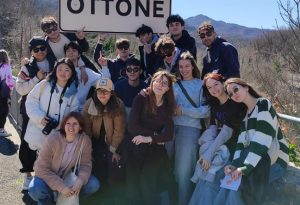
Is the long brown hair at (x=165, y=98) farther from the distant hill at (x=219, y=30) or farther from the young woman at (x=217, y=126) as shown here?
the distant hill at (x=219, y=30)

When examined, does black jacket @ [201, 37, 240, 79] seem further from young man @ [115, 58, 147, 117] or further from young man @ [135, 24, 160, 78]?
young man @ [115, 58, 147, 117]

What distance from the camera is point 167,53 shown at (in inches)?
207

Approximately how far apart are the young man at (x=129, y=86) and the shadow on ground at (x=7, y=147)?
3.40 m

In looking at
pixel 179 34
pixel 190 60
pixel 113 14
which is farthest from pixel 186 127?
pixel 113 14

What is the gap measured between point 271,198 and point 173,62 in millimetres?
1841

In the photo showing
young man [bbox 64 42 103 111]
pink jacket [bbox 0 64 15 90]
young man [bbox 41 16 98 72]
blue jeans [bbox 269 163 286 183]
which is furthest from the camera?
pink jacket [bbox 0 64 15 90]

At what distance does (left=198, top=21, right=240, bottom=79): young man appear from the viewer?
207 inches

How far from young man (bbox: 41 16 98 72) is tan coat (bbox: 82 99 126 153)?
0.83m

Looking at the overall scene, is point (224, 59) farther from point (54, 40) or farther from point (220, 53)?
point (54, 40)

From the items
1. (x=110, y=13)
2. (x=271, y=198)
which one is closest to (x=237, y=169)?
(x=271, y=198)

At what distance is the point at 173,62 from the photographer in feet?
17.6

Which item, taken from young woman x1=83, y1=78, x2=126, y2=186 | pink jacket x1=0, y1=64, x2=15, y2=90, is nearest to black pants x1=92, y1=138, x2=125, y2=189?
young woman x1=83, y1=78, x2=126, y2=186

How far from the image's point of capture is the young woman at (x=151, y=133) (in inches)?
193

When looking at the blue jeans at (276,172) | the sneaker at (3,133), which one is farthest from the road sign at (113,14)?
the sneaker at (3,133)
